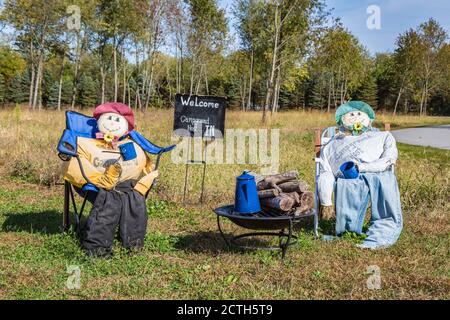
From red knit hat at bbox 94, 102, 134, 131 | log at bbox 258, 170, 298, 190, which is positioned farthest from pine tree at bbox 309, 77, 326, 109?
log at bbox 258, 170, 298, 190

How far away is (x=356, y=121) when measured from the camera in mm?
5234

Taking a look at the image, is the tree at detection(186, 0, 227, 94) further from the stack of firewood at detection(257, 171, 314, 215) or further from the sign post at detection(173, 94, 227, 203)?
the stack of firewood at detection(257, 171, 314, 215)

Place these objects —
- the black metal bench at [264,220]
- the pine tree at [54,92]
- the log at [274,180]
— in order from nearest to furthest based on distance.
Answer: the black metal bench at [264,220] → the log at [274,180] → the pine tree at [54,92]

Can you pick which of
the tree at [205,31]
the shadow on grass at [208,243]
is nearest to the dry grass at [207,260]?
the shadow on grass at [208,243]

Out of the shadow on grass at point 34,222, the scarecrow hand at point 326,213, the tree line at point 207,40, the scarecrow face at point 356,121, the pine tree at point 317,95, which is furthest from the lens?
the pine tree at point 317,95

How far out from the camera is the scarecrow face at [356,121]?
521 cm

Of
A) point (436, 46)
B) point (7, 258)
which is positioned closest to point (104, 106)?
point (7, 258)

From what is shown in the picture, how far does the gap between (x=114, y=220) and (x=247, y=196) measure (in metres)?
1.17

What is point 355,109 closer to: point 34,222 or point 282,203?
point 282,203

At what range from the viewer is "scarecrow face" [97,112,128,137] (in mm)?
4660

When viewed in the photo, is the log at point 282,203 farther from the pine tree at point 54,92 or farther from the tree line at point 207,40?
the pine tree at point 54,92

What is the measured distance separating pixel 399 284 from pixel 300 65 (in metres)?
20.4

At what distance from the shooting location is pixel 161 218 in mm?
5875

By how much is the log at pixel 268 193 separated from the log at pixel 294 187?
14 centimetres
